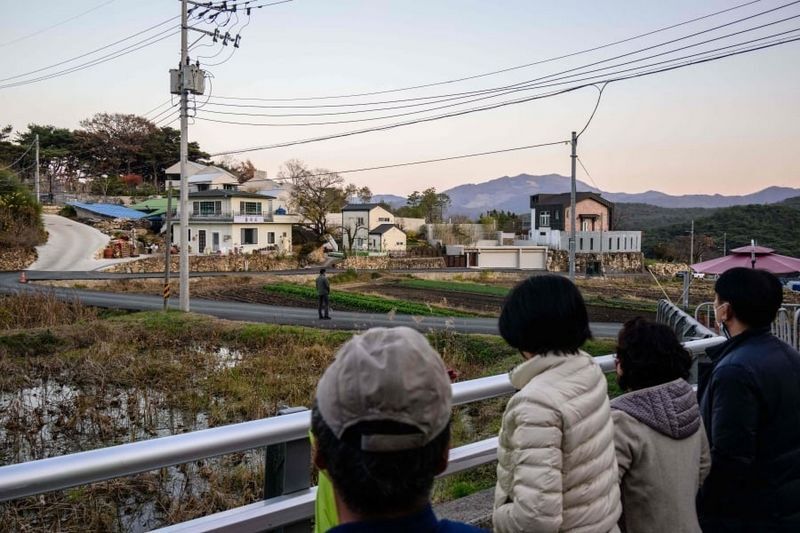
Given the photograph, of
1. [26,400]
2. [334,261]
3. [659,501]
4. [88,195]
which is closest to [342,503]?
[659,501]

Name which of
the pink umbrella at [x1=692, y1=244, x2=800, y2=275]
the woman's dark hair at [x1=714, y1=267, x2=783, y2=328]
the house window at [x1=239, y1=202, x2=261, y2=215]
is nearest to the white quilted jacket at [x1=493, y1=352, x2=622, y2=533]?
the woman's dark hair at [x1=714, y1=267, x2=783, y2=328]

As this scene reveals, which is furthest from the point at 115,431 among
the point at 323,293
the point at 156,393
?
the point at 323,293

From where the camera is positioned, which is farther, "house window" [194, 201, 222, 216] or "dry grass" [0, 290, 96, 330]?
"house window" [194, 201, 222, 216]

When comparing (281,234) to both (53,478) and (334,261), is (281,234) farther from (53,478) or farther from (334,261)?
(53,478)

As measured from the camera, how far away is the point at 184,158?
2152cm

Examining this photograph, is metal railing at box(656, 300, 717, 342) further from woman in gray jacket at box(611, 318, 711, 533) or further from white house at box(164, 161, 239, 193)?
white house at box(164, 161, 239, 193)

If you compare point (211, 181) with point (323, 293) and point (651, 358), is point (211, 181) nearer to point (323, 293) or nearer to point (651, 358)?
point (323, 293)

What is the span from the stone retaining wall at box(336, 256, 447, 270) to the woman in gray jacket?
41322mm

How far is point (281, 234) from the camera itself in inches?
1927

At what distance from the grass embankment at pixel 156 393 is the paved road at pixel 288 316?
7.42 feet

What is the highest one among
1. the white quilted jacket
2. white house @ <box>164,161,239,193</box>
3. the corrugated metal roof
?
white house @ <box>164,161,239,193</box>

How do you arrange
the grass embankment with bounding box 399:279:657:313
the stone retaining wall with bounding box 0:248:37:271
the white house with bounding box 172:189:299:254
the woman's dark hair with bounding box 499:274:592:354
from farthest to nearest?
the white house with bounding box 172:189:299:254 → the stone retaining wall with bounding box 0:248:37:271 → the grass embankment with bounding box 399:279:657:313 → the woman's dark hair with bounding box 499:274:592:354

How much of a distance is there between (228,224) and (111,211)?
1049cm

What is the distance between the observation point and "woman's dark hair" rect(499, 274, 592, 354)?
1724 millimetres
